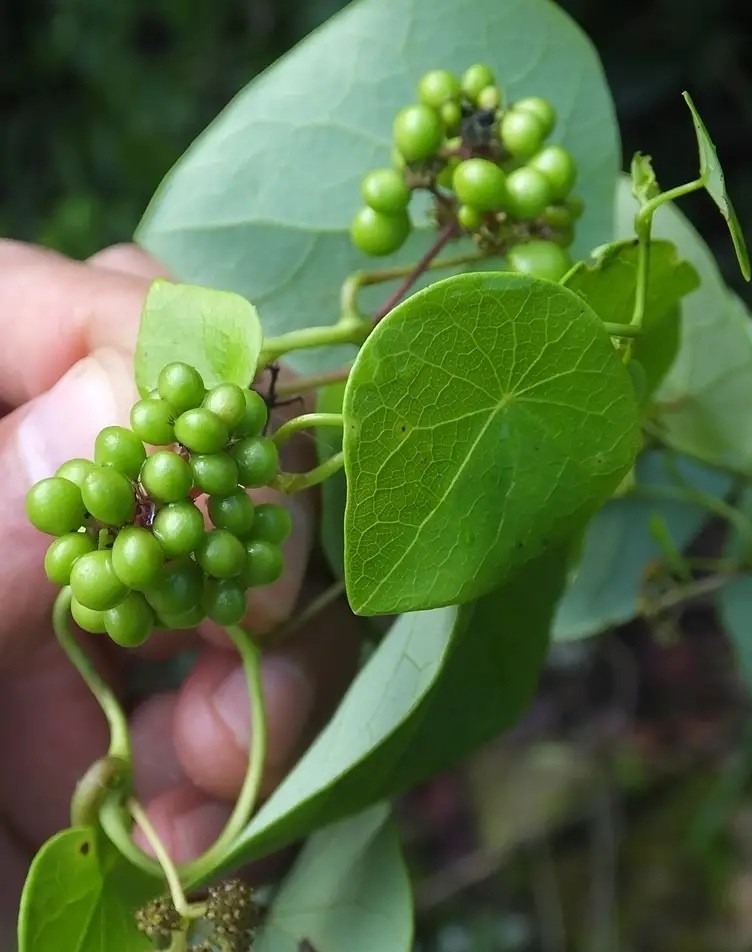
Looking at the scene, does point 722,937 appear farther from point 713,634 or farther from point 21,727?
point 21,727

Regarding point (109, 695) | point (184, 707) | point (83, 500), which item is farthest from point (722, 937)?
point (83, 500)

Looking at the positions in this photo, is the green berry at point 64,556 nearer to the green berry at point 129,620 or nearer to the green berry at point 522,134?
the green berry at point 129,620

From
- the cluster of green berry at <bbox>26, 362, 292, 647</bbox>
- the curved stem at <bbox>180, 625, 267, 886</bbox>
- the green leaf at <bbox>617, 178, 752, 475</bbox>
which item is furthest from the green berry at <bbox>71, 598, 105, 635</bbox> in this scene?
the green leaf at <bbox>617, 178, 752, 475</bbox>

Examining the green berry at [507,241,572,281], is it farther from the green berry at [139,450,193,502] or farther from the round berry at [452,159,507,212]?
the green berry at [139,450,193,502]

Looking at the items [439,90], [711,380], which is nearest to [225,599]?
[439,90]

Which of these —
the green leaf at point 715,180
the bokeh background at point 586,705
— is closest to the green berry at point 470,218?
the green leaf at point 715,180
